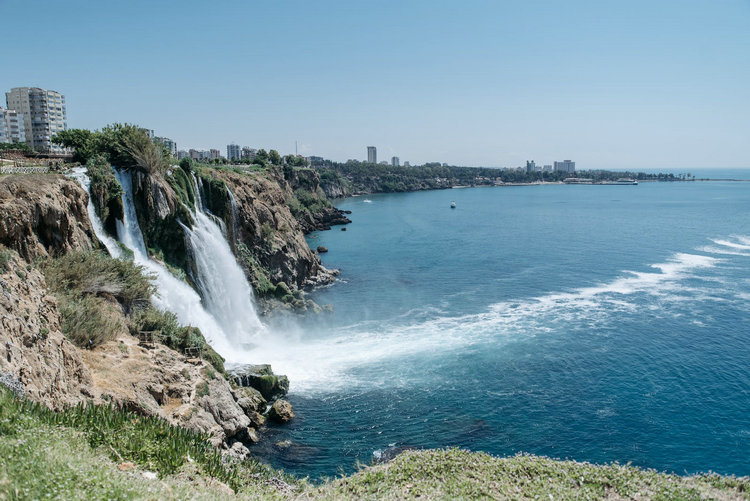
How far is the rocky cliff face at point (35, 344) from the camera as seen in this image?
1338 centimetres

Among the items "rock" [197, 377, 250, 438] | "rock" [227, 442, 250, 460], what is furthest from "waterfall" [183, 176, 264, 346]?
"rock" [227, 442, 250, 460]

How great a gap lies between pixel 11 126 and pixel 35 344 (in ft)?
410

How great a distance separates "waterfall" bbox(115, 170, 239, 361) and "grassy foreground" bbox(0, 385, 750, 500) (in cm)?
1377

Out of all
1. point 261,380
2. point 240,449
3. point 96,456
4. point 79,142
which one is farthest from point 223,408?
point 79,142

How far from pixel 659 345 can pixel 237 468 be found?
2913 centimetres

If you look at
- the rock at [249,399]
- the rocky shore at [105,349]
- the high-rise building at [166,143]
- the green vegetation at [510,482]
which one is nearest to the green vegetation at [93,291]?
the rocky shore at [105,349]

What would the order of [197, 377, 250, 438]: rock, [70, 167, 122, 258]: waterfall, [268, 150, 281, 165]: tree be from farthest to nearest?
[268, 150, 281, 165]: tree → [70, 167, 122, 258]: waterfall → [197, 377, 250, 438]: rock

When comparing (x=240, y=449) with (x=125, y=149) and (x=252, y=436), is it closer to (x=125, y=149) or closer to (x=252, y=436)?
(x=252, y=436)

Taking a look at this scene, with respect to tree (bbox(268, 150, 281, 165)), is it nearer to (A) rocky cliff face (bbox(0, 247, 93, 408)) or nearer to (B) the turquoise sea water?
(B) the turquoise sea water

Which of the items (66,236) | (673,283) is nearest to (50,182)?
(66,236)

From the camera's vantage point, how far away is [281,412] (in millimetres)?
23891

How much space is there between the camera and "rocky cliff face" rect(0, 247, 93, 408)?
1338cm

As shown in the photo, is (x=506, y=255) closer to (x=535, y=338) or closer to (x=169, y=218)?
(x=535, y=338)

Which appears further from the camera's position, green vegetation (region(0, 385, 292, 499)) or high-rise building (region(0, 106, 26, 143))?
high-rise building (region(0, 106, 26, 143))
